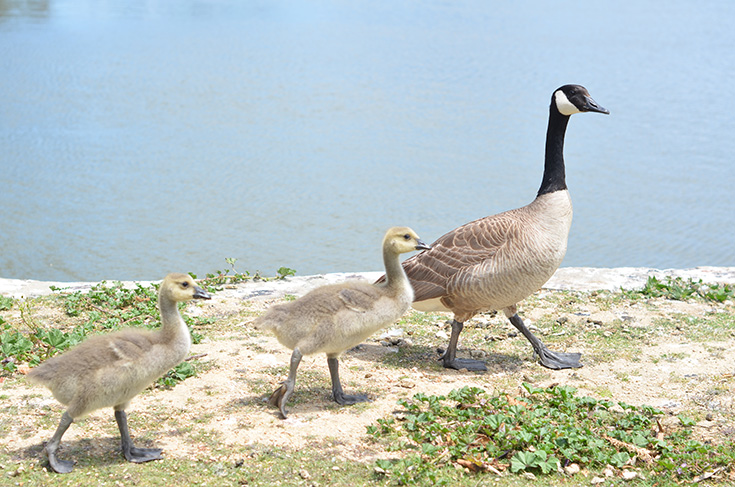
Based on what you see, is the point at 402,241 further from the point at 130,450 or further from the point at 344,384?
the point at 130,450

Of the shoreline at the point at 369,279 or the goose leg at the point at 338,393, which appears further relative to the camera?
the shoreline at the point at 369,279

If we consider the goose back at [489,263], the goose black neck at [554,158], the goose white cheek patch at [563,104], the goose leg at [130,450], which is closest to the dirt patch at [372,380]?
the goose leg at [130,450]

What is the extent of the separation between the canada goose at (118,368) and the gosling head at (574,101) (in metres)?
4.49

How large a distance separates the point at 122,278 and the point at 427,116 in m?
9.41

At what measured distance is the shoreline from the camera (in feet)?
29.6

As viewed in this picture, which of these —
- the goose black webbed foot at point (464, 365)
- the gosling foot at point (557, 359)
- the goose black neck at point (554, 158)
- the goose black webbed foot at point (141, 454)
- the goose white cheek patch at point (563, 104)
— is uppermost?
the goose white cheek patch at point (563, 104)

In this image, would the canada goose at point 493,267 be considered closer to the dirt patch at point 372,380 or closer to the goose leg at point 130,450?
the dirt patch at point 372,380

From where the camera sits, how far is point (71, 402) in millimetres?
4789

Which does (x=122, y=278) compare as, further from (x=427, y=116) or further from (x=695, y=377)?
(x=427, y=116)

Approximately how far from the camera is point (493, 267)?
6977 mm

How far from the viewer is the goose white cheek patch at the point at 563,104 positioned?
7.82 meters

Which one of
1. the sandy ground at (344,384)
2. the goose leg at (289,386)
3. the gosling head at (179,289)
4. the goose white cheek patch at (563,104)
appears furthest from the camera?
the goose white cheek patch at (563,104)

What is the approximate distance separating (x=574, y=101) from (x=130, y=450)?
5.33m

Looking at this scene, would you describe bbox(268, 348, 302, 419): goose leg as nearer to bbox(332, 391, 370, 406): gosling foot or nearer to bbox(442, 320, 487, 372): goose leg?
bbox(332, 391, 370, 406): gosling foot
